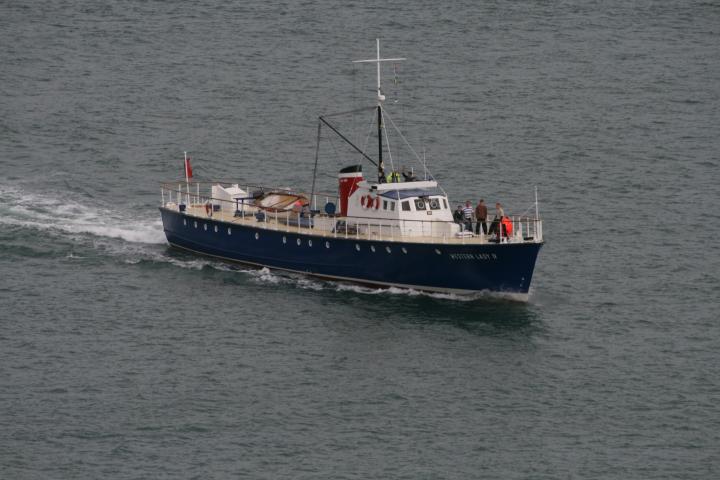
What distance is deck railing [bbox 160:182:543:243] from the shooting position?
307ft

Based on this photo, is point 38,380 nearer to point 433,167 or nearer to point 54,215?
point 54,215

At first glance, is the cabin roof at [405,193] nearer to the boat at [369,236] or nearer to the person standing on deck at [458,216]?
the boat at [369,236]

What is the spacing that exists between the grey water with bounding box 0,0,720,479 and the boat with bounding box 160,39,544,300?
1.44 meters

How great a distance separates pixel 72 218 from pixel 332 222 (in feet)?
62.7

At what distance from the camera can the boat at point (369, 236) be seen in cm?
9250

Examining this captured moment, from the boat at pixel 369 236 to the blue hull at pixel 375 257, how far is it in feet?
0.18

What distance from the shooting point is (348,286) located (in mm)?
96500

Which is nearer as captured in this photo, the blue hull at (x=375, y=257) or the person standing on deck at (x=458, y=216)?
the blue hull at (x=375, y=257)

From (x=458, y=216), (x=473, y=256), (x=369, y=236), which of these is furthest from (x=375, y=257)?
(x=473, y=256)

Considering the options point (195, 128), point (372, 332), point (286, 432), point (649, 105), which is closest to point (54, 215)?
point (195, 128)

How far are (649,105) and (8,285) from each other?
55.4m

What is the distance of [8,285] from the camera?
95625 mm

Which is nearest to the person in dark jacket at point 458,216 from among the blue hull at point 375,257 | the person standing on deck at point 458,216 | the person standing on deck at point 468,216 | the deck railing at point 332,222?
the person standing on deck at point 458,216

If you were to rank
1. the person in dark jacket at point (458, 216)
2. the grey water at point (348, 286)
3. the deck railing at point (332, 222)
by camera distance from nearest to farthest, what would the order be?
the grey water at point (348, 286) → the deck railing at point (332, 222) → the person in dark jacket at point (458, 216)
